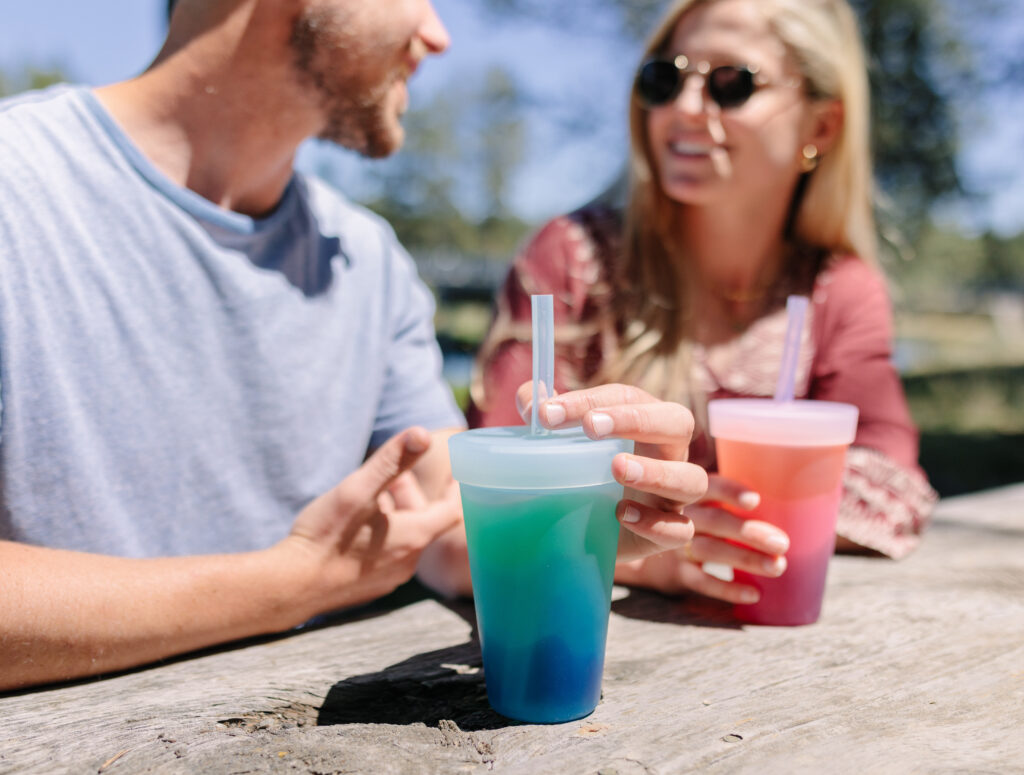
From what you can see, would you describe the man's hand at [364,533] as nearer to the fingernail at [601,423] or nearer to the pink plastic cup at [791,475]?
the fingernail at [601,423]

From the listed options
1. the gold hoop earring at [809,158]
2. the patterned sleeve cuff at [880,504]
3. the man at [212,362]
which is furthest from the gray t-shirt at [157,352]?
the gold hoop earring at [809,158]

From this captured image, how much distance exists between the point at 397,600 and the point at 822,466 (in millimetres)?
3159

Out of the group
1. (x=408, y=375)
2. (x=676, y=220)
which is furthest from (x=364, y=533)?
(x=676, y=220)

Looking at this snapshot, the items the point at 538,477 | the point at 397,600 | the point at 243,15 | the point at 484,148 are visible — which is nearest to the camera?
the point at 538,477

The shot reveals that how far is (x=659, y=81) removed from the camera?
2.04 metres

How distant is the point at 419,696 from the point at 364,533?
0.31 meters

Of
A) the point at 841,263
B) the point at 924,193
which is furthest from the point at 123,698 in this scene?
the point at 924,193

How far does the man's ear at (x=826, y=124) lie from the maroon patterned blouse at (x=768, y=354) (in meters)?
0.31

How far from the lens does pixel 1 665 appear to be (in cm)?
100

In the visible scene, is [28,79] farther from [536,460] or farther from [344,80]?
[536,460]

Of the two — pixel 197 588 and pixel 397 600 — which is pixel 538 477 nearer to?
pixel 197 588

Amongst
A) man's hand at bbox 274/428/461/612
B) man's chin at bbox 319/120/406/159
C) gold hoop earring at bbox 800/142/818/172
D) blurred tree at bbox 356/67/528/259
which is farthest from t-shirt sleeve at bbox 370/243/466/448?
blurred tree at bbox 356/67/528/259

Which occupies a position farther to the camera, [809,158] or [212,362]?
[809,158]

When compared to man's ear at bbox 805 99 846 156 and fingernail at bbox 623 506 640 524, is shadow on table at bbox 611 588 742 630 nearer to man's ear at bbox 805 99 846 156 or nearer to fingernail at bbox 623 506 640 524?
fingernail at bbox 623 506 640 524
